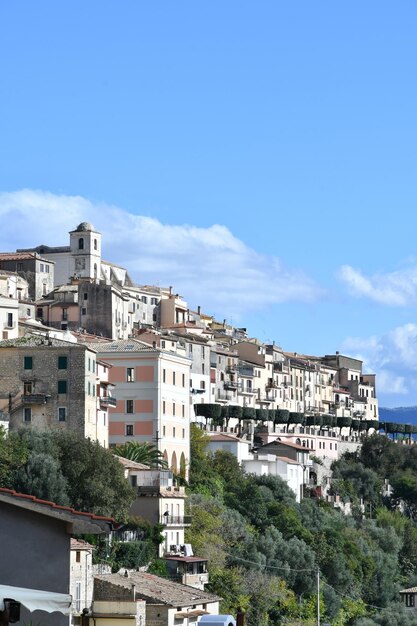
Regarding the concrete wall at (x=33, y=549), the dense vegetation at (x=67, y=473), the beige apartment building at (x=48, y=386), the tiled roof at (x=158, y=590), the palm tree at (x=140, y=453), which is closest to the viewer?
the concrete wall at (x=33, y=549)

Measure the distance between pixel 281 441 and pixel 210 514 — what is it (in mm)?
35083

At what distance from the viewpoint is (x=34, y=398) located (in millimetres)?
72938

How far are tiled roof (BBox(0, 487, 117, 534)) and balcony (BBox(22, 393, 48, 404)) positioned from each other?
53025 mm

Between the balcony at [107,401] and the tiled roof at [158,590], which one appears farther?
the balcony at [107,401]

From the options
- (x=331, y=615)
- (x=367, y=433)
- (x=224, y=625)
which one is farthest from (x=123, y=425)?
(x=367, y=433)

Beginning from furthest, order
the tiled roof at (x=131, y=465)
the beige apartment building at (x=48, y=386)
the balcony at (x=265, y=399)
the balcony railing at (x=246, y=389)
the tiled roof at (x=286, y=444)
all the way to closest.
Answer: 1. the balcony at (x=265, y=399)
2. the balcony railing at (x=246, y=389)
3. the tiled roof at (x=286, y=444)
4. the beige apartment building at (x=48, y=386)
5. the tiled roof at (x=131, y=465)

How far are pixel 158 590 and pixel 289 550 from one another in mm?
30066

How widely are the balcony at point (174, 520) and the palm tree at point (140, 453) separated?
4.59 metres

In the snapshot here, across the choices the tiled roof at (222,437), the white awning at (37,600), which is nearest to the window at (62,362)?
the tiled roof at (222,437)

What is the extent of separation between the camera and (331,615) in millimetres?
78750

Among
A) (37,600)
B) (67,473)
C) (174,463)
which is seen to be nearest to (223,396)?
(174,463)

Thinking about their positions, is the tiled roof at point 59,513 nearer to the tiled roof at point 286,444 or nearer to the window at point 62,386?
the window at point 62,386

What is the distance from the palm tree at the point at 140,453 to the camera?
7662cm

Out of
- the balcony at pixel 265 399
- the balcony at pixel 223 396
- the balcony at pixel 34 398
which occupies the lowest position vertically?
the balcony at pixel 34 398
